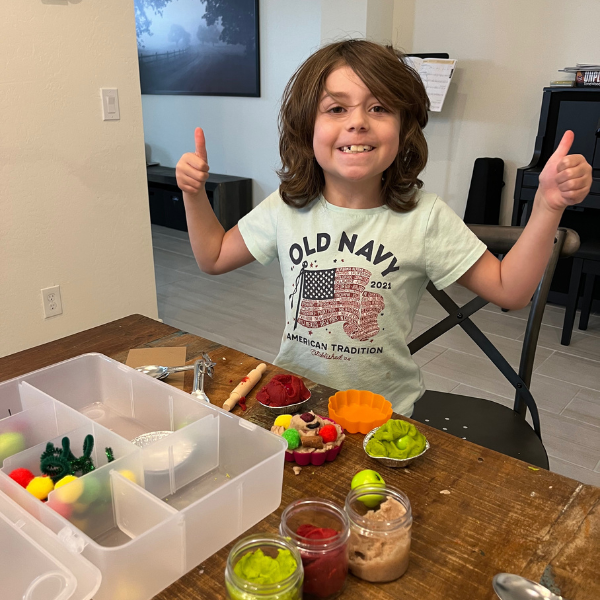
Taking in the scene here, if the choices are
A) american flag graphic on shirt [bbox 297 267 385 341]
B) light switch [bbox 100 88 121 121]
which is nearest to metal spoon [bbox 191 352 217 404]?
american flag graphic on shirt [bbox 297 267 385 341]

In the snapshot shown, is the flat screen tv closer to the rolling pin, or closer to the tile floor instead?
the tile floor

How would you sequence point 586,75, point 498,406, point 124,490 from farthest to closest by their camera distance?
1. point 586,75
2. point 498,406
3. point 124,490

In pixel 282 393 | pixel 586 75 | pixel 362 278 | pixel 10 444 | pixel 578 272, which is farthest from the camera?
pixel 586 75

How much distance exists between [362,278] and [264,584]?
0.66 metres

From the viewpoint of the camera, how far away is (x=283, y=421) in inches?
30.3

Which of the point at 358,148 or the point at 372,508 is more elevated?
the point at 358,148

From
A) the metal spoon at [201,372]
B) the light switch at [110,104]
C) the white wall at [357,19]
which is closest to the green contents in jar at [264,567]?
the metal spoon at [201,372]

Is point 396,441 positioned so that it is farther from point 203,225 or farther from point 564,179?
point 203,225

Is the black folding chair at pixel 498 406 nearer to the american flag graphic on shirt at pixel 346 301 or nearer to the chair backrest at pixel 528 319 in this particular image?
the chair backrest at pixel 528 319

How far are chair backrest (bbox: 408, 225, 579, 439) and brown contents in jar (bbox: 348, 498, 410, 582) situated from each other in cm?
69

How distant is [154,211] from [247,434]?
4.28 m

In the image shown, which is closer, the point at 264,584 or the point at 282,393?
the point at 264,584

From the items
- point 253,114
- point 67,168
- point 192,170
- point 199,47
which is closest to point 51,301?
point 67,168

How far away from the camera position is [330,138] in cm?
99
